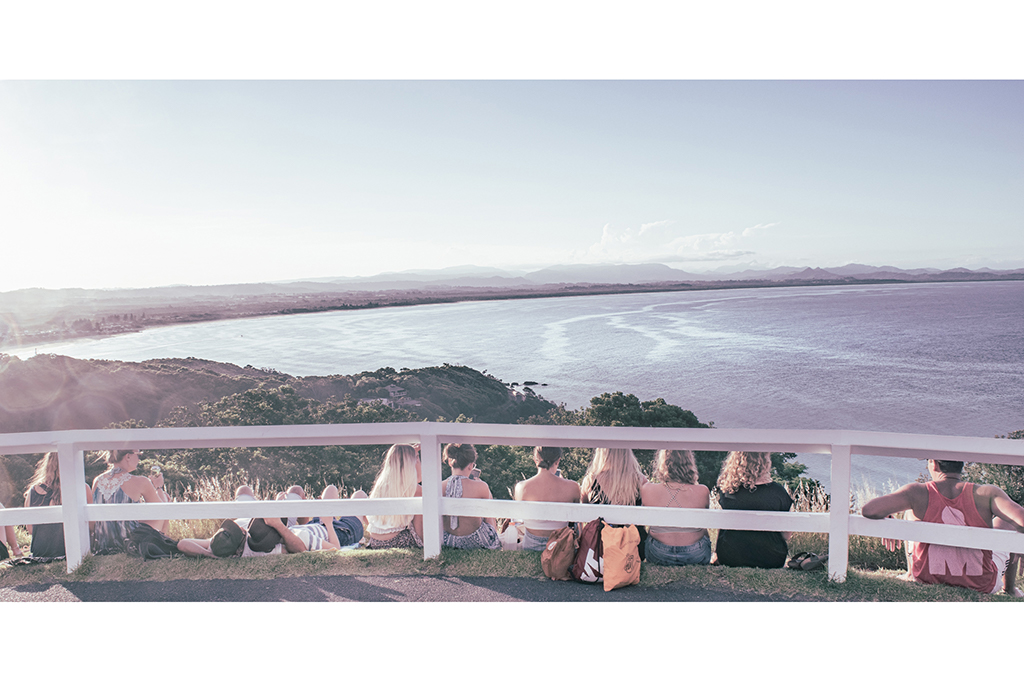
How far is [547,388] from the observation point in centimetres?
4475

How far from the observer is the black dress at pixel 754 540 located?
279cm

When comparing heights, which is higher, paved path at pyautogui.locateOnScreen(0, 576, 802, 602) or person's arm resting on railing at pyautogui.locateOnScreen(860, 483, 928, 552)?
person's arm resting on railing at pyautogui.locateOnScreen(860, 483, 928, 552)

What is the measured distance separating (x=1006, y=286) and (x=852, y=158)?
24.9 meters

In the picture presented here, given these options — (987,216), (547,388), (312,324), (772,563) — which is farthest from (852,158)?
(772,563)

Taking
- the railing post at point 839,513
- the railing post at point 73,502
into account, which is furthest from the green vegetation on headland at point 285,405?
the railing post at point 839,513

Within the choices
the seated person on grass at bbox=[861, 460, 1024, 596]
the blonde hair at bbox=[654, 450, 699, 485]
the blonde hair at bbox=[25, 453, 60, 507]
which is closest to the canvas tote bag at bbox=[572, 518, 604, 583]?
the blonde hair at bbox=[654, 450, 699, 485]

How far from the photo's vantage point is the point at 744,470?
9.39 feet

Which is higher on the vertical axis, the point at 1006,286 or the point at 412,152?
the point at 412,152

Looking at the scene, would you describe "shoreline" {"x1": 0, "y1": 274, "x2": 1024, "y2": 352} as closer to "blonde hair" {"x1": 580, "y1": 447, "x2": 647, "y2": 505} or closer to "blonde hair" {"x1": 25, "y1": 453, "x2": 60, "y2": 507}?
"blonde hair" {"x1": 25, "y1": 453, "x2": 60, "y2": 507}

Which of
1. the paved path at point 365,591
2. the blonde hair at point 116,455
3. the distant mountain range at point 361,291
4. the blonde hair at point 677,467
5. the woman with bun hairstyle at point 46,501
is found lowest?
the paved path at point 365,591

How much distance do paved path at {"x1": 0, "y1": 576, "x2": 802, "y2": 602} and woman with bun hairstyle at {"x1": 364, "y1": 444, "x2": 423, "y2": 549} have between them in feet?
1.08

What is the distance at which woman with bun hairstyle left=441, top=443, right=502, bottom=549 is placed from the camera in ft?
10.2

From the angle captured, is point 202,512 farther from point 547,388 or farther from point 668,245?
point 668,245

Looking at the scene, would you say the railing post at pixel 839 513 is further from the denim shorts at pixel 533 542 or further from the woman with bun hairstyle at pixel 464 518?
the woman with bun hairstyle at pixel 464 518
